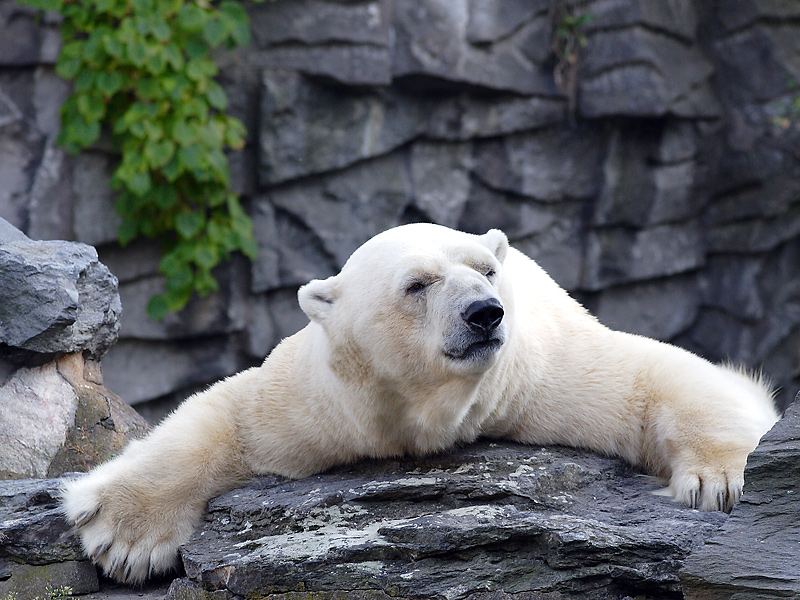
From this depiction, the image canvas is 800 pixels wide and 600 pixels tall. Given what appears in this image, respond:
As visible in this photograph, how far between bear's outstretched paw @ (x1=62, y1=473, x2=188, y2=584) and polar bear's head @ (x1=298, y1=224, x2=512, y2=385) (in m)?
0.75

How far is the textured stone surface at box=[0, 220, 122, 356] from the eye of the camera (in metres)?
3.19

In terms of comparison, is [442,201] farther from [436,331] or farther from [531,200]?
[436,331]

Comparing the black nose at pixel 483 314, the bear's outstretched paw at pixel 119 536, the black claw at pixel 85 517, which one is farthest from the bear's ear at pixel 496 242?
the black claw at pixel 85 517

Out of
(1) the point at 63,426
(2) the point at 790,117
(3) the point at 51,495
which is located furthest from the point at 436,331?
(2) the point at 790,117

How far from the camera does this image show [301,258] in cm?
672

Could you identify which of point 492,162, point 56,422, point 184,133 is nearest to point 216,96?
point 184,133

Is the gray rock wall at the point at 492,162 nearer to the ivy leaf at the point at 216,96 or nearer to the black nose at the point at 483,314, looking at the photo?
the ivy leaf at the point at 216,96

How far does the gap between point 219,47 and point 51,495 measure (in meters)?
4.29

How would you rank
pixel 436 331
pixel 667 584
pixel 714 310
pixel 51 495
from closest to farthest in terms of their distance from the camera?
1. pixel 667 584
2. pixel 436 331
3. pixel 51 495
4. pixel 714 310

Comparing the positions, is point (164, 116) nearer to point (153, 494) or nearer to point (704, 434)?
point (153, 494)

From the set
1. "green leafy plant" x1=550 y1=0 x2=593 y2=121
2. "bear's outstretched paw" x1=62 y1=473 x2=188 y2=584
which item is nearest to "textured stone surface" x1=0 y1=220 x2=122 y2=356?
"bear's outstretched paw" x1=62 y1=473 x2=188 y2=584

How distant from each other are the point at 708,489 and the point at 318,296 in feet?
4.30

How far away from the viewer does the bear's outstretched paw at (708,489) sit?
256 cm

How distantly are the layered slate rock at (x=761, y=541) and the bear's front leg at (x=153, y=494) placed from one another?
1.51 meters
